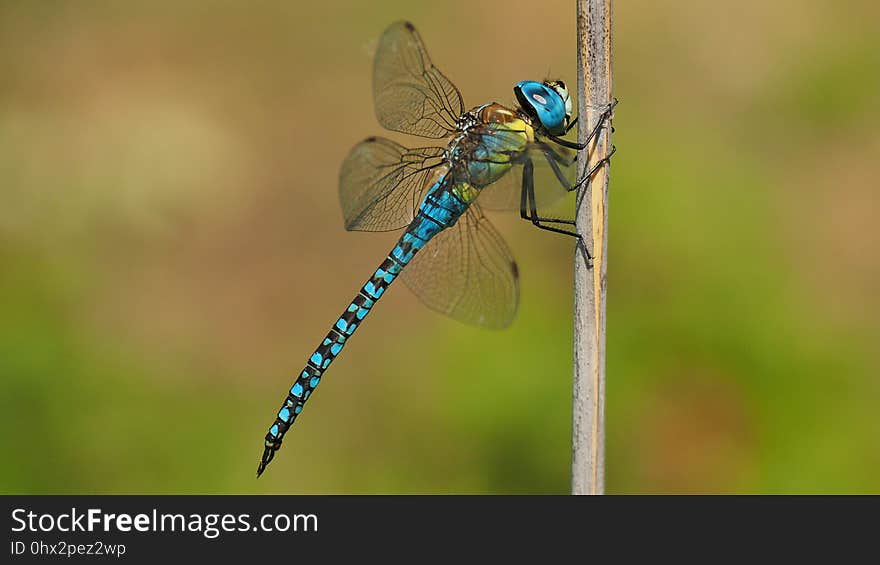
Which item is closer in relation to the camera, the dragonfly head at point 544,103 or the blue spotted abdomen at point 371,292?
the dragonfly head at point 544,103

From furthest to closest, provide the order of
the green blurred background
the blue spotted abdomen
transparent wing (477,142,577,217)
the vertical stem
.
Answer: the green blurred background
the blue spotted abdomen
transparent wing (477,142,577,217)
the vertical stem

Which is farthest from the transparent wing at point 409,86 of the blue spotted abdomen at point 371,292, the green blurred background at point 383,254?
the green blurred background at point 383,254

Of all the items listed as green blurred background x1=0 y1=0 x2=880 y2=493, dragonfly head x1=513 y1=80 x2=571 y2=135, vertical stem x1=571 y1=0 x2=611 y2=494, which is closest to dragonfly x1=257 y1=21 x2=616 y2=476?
dragonfly head x1=513 y1=80 x2=571 y2=135

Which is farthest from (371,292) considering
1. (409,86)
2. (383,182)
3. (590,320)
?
(590,320)

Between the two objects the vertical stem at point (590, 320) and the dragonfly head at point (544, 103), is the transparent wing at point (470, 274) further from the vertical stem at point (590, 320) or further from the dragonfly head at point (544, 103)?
the vertical stem at point (590, 320)

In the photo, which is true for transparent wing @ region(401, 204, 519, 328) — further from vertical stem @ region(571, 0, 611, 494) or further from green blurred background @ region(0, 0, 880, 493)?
green blurred background @ region(0, 0, 880, 493)
